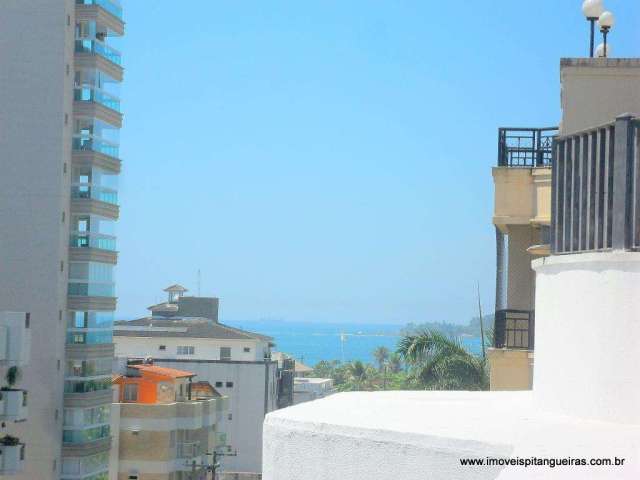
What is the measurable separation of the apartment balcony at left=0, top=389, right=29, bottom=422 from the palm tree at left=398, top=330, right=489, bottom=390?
22.9 meters

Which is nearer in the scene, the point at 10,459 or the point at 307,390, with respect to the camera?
the point at 10,459

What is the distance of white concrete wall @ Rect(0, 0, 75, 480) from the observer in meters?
56.2

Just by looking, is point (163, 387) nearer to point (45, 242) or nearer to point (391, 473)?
point (45, 242)

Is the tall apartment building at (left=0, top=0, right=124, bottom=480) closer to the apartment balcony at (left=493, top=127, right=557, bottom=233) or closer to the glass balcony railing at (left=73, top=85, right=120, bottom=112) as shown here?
the glass balcony railing at (left=73, top=85, right=120, bottom=112)

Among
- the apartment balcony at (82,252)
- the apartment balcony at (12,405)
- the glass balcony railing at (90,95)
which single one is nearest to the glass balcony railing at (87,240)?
the apartment balcony at (82,252)

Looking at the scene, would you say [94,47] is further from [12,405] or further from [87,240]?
[12,405]

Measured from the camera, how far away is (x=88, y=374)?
5784 cm

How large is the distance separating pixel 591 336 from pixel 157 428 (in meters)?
60.2

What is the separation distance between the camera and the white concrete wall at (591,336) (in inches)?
246

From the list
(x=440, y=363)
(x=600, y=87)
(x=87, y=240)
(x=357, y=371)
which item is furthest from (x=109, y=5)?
(x=357, y=371)

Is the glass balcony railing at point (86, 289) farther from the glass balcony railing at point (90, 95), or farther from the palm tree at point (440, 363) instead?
the palm tree at point (440, 363)

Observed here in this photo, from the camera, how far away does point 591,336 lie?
645 cm

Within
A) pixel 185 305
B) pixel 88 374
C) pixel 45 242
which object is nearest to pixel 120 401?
pixel 88 374

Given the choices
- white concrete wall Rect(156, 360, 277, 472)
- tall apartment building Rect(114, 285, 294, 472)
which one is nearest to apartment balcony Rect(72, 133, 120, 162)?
tall apartment building Rect(114, 285, 294, 472)
